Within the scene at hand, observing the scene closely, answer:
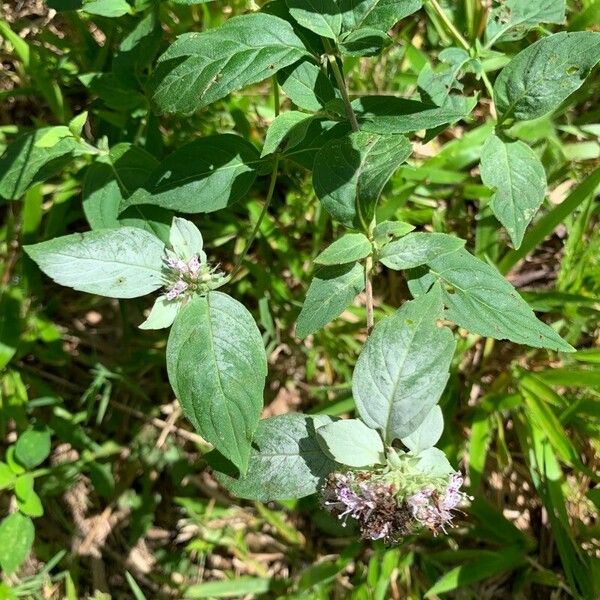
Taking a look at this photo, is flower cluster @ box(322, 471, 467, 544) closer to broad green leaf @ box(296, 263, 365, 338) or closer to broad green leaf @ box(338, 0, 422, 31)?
broad green leaf @ box(296, 263, 365, 338)

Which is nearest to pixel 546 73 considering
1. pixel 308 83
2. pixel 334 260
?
pixel 308 83

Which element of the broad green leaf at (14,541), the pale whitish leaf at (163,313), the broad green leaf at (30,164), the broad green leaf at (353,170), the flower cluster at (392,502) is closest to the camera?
the flower cluster at (392,502)

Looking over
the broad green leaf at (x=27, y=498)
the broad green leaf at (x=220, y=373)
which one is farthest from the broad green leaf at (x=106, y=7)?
the broad green leaf at (x=27, y=498)

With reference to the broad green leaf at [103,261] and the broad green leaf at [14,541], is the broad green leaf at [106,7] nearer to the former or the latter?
the broad green leaf at [103,261]

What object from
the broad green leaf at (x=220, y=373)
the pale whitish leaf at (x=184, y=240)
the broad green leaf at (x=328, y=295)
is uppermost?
the pale whitish leaf at (x=184, y=240)

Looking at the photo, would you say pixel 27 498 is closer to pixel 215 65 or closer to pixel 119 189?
pixel 119 189

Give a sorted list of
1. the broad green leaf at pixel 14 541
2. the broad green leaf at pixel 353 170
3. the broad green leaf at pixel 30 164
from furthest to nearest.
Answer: the broad green leaf at pixel 14 541 → the broad green leaf at pixel 30 164 → the broad green leaf at pixel 353 170

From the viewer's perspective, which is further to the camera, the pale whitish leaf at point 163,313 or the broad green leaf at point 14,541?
the broad green leaf at point 14,541

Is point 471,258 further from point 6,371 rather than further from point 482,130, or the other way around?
point 6,371

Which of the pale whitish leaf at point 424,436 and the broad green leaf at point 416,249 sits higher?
the broad green leaf at point 416,249
